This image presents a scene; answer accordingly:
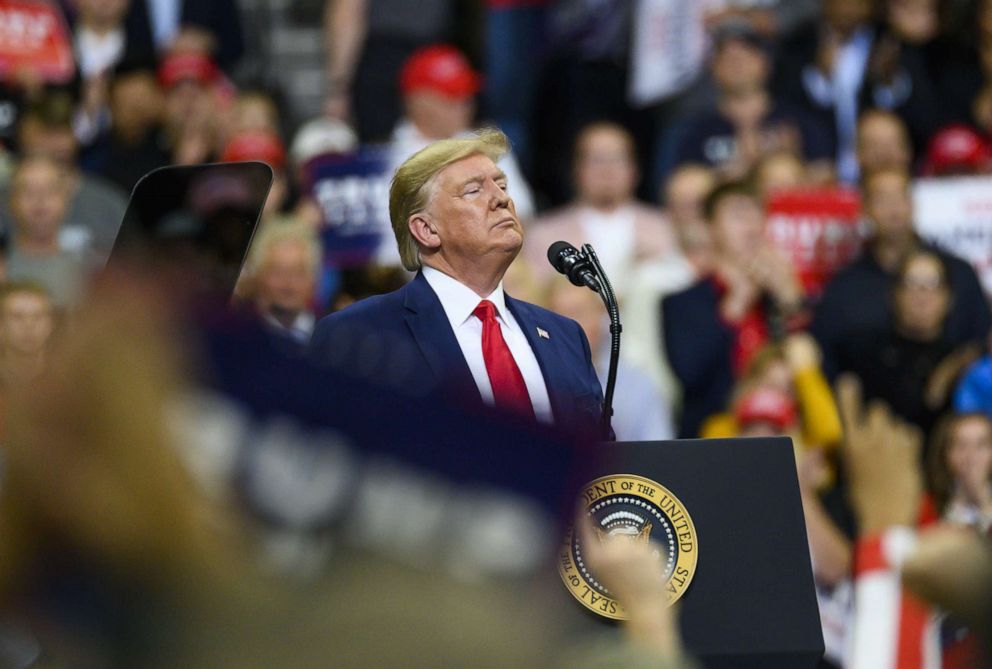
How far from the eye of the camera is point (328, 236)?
24.8 feet

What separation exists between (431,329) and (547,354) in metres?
0.28

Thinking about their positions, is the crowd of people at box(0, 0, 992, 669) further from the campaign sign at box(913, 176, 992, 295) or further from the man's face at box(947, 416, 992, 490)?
the campaign sign at box(913, 176, 992, 295)

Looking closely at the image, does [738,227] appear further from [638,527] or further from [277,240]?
[638,527]

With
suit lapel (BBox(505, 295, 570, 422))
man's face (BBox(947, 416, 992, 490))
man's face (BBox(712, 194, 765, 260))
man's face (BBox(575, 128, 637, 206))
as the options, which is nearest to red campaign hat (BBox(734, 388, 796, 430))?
man's face (BBox(947, 416, 992, 490))

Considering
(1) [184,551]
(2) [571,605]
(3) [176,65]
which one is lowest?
(1) [184,551]

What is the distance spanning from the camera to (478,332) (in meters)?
4.07

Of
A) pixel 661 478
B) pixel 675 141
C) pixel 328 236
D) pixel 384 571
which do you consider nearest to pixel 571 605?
pixel 661 478

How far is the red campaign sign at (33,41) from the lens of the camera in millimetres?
8641

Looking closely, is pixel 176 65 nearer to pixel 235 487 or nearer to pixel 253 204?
pixel 253 204

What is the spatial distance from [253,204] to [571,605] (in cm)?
110

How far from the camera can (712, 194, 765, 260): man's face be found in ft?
25.2

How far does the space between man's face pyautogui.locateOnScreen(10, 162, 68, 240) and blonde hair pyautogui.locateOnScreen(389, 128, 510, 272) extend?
11.9 ft

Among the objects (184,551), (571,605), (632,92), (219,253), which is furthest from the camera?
(632,92)

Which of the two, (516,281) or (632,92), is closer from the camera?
(516,281)
